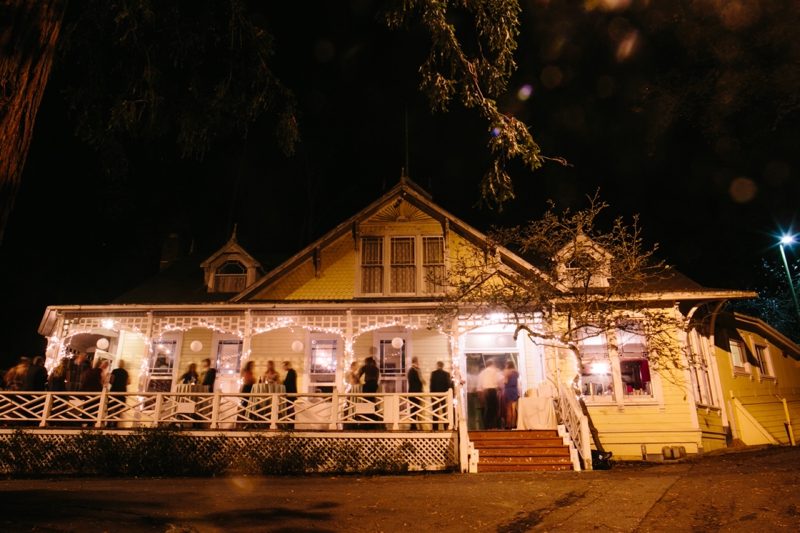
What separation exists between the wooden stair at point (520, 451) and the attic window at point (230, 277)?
8.98 meters

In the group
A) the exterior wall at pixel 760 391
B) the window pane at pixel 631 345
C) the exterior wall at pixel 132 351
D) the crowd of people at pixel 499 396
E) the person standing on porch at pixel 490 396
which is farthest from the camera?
the exterior wall at pixel 132 351

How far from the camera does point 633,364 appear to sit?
48.3 feet

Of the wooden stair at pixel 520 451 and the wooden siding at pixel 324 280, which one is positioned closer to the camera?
the wooden stair at pixel 520 451

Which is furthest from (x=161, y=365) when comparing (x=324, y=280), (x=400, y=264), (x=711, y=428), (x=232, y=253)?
(x=711, y=428)

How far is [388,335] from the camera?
1611 centimetres

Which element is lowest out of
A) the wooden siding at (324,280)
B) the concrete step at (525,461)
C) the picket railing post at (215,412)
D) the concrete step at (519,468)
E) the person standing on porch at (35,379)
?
the concrete step at (519,468)

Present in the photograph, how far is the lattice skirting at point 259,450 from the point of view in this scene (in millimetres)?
11273

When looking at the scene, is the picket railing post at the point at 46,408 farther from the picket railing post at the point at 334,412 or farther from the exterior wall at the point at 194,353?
the picket railing post at the point at 334,412

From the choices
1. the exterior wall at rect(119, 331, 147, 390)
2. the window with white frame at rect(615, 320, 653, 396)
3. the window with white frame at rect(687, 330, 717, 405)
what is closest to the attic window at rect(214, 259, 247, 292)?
the exterior wall at rect(119, 331, 147, 390)

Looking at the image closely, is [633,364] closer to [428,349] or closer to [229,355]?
[428,349]

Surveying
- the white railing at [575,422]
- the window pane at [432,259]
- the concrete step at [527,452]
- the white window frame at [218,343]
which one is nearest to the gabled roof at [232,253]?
the white window frame at [218,343]

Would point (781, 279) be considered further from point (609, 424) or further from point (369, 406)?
point (369, 406)

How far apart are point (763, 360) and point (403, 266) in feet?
45.3

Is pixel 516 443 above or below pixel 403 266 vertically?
below
